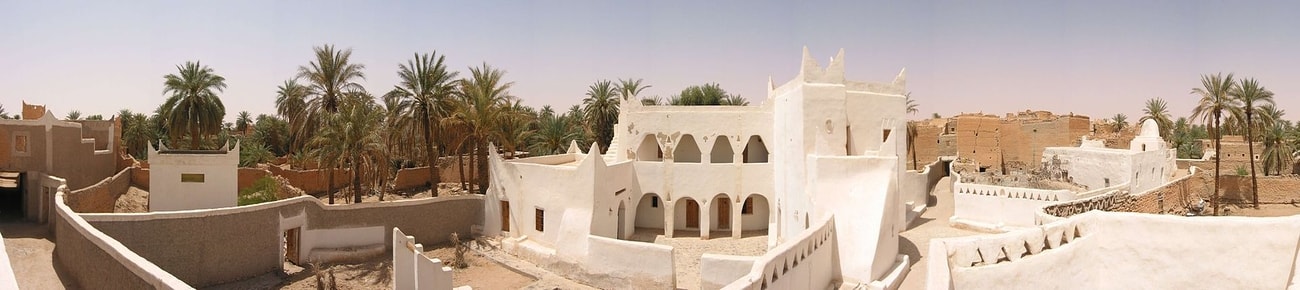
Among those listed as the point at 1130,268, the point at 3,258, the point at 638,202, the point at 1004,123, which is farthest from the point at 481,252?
the point at 1004,123

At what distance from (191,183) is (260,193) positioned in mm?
2815

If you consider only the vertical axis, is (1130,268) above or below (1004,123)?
below

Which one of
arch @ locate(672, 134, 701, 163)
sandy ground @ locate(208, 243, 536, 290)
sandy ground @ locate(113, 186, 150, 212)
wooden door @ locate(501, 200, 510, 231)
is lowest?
sandy ground @ locate(208, 243, 536, 290)

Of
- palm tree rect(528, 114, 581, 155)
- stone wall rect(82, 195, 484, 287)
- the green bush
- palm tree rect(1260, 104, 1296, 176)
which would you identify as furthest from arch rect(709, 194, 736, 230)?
palm tree rect(1260, 104, 1296, 176)

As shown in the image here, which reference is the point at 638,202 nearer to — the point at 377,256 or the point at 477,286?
the point at 477,286

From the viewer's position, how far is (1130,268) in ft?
21.2

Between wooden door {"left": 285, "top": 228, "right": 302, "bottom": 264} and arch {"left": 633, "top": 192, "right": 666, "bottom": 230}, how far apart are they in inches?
447

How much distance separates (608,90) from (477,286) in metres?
15.9

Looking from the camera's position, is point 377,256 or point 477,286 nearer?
point 477,286

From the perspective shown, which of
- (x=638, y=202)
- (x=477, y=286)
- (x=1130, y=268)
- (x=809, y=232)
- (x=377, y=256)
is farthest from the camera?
(x=638, y=202)

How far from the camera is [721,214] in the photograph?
2298cm

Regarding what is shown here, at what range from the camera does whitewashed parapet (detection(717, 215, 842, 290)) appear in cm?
911

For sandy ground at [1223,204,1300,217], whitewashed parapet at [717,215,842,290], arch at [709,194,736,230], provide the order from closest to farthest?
whitewashed parapet at [717,215,842,290] → arch at [709,194,736,230] → sandy ground at [1223,204,1300,217]

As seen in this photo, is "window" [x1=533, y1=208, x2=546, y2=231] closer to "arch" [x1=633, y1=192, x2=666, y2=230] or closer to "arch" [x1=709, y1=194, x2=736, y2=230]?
"arch" [x1=633, y1=192, x2=666, y2=230]
